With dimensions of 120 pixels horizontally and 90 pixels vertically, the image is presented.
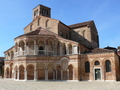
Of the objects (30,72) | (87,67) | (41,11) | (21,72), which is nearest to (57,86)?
(87,67)

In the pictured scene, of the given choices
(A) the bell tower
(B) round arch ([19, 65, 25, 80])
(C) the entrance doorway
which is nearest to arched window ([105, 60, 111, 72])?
(C) the entrance doorway

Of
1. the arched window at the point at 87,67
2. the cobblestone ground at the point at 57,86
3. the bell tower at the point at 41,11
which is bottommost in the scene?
the cobblestone ground at the point at 57,86


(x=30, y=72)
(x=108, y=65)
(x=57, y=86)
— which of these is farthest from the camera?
(x=30, y=72)

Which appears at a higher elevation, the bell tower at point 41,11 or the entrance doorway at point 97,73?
the bell tower at point 41,11

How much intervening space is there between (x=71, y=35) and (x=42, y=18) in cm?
825

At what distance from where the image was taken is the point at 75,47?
2622 cm

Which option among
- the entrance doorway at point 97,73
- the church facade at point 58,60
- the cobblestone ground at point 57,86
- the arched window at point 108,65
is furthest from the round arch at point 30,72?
the arched window at point 108,65

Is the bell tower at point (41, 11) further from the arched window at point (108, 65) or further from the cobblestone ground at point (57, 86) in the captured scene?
the cobblestone ground at point (57, 86)

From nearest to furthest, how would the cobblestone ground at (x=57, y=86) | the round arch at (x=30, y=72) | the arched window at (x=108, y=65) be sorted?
the cobblestone ground at (x=57, y=86)
the arched window at (x=108, y=65)
the round arch at (x=30, y=72)

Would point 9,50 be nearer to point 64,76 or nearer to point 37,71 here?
point 37,71

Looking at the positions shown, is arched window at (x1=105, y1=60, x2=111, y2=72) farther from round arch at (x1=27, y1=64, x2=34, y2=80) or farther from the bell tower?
the bell tower

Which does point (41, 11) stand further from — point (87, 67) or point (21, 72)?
point (87, 67)

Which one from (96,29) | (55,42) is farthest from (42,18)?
(96,29)

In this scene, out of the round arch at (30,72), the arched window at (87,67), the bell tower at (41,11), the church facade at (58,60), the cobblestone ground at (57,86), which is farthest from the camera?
the bell tower at (41,11)
